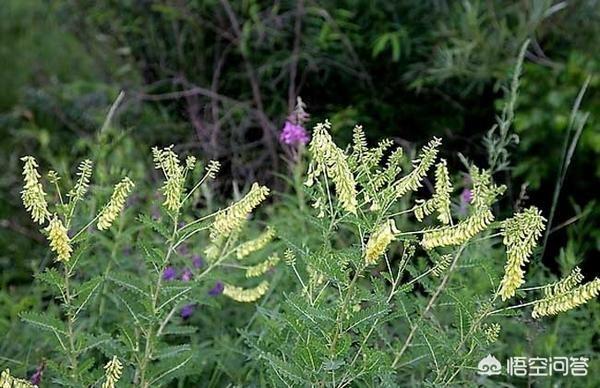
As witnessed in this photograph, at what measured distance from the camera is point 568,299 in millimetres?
1605

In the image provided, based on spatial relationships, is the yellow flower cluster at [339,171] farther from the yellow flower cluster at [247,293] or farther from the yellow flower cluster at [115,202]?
the yellow flower cluster at [247,293]

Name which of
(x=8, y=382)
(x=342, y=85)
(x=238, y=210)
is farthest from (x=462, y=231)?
(x=342, y=85)

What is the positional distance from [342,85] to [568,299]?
94.6 inches

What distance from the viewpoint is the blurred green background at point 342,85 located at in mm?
3471

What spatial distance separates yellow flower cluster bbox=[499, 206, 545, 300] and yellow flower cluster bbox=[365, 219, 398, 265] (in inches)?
8.3

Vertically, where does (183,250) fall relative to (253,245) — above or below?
below

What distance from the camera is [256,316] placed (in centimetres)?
243

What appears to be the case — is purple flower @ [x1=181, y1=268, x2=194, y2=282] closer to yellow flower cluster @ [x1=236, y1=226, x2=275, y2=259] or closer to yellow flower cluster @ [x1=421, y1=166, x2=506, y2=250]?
yellow flower cluster @ [x1=236, y1=226, x2=275, y2=259]

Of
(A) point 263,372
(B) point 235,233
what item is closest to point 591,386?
(A) point 263,372

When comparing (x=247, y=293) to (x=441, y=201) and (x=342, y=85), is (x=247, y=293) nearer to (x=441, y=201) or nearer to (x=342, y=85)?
(x=441, y=201)

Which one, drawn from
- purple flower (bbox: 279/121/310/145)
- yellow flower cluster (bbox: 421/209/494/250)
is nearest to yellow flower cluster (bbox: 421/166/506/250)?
yellow flower cluster (bbox: 421/209/494/250)

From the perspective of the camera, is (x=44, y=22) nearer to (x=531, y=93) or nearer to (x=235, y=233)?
(x=531, y=93)

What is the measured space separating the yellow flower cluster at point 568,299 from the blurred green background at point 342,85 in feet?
5.14

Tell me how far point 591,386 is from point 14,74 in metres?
4.05
